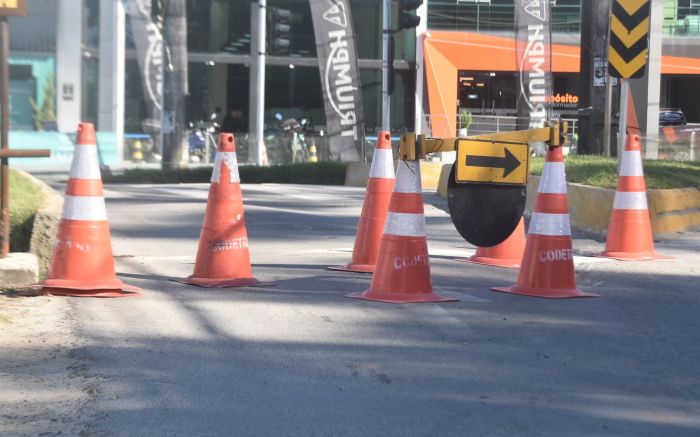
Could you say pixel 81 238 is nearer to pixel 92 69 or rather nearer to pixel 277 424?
pixel 277 424

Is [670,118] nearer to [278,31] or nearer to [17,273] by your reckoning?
[278,31]

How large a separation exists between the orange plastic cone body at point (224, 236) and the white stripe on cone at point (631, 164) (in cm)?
367

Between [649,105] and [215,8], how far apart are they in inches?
638

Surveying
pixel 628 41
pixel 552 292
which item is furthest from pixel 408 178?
pixel 628 41

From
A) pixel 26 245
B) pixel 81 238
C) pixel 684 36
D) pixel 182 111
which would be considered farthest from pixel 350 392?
pixel 684 36

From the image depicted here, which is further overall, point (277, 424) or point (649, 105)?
point (649, 105)

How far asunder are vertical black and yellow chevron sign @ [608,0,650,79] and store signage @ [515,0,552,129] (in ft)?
42.4

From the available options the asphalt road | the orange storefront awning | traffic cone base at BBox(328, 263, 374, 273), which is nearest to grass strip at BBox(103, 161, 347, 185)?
the asphalt road

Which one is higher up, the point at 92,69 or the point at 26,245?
the point at 92,69

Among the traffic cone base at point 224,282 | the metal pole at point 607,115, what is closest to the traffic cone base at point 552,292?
the traffic cone base at point 224,282

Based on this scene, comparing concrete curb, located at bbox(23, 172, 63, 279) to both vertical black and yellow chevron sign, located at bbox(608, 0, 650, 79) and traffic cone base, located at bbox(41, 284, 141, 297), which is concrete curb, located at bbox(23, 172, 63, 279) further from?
vertical black and yellow chevron sign, located at bbox(608, 0, 650, 79)

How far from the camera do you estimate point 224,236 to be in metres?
7.19

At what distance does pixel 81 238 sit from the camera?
6.59m

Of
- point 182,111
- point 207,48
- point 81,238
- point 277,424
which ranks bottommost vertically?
point 277,424
